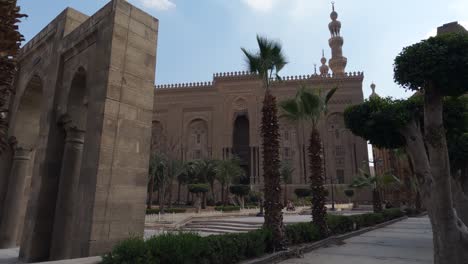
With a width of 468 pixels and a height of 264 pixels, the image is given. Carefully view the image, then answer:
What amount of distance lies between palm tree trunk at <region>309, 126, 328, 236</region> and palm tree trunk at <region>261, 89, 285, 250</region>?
113 inches

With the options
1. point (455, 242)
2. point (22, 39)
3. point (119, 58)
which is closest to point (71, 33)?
point (119, 58)

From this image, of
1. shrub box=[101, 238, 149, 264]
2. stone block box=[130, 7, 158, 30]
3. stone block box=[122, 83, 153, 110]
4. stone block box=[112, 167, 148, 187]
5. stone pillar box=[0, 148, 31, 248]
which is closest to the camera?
shrub box=[101, 238, 149, 264]

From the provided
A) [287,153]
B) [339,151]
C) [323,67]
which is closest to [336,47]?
[323,67]

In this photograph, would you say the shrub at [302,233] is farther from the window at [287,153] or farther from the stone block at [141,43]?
the window at [287,153]

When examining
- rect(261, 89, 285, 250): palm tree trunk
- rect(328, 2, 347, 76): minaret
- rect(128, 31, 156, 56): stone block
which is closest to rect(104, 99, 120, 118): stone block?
rect(128, 31, 156, 56): stone block

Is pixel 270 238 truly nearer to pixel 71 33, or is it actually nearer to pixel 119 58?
pixel 119 58

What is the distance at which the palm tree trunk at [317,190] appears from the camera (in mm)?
10578

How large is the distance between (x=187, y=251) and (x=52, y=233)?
4.78 metres

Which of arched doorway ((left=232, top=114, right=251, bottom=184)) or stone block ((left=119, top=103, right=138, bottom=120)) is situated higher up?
arched doorway ((left=232, top=114, right=251, bottom=184))

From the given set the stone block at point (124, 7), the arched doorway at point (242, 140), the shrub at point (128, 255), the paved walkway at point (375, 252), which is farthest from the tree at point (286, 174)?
the shrub at point (128, 255)

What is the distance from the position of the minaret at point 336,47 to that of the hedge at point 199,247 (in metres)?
42.3

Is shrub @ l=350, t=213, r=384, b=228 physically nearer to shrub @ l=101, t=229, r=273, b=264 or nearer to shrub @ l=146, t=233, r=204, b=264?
shrub @ l=101, t=229, r=273, b=264

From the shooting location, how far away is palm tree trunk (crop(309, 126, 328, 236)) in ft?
34.7

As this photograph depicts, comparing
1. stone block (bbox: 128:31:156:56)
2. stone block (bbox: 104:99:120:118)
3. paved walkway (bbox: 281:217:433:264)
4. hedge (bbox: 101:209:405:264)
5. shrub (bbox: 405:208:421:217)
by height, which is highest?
stone block (bbox: 128:31:156:56)
